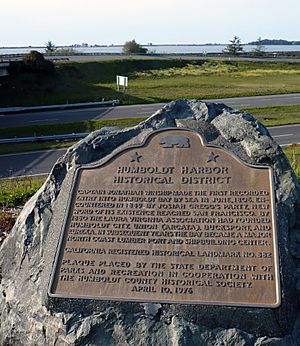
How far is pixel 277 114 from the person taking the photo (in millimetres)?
23203

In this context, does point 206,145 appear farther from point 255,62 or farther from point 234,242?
point 255,62

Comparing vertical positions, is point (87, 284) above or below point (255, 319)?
above

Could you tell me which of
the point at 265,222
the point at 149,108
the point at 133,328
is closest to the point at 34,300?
the point at 133,328

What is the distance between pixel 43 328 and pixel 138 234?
3.78ft

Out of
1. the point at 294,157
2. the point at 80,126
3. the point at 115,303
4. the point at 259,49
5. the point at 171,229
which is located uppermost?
the point at 259,49

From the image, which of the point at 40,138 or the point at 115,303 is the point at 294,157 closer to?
the point at 115,303

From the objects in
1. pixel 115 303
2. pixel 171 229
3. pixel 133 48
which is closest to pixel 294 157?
pixel 171 229

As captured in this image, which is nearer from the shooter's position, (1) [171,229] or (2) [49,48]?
(1) [171,229]

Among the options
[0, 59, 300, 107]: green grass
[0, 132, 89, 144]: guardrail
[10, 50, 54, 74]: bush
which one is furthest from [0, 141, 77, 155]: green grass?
[10, 50, 54, 74]: bush

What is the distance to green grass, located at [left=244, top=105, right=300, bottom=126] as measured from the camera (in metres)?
21.1

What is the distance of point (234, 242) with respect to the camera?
14.1 ft

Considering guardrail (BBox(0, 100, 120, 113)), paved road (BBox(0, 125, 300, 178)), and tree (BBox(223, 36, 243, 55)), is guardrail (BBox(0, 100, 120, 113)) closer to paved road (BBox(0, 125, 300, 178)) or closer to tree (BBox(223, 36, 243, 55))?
paved road (BBox(0, 125, 300, 178))

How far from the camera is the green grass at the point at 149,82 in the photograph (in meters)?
29.1

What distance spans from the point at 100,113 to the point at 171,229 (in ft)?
66.4
